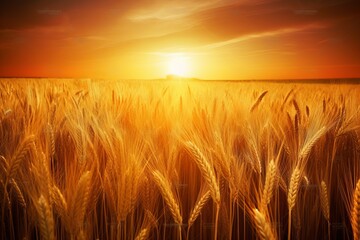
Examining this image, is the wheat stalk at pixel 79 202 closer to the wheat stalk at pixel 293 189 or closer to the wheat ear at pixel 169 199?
the wheat ear at pixel 169 199

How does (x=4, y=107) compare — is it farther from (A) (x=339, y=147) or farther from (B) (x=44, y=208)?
(A) (x=339, y=147)

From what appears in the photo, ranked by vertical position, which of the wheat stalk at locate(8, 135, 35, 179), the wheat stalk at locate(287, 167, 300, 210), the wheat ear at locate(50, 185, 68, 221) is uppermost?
the wheat stalk at locate(8, 135, 35, 179)

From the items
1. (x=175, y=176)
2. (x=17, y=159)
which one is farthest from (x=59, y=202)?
(x=175, y=176)

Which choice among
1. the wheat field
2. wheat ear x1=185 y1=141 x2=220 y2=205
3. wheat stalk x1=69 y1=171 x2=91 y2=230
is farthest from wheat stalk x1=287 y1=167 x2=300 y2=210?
wheat stalk x1=69 y1=171 x2=91 y2=230

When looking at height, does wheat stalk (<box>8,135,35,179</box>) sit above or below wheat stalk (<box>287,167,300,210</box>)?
above

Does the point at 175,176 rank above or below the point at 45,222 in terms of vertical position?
above

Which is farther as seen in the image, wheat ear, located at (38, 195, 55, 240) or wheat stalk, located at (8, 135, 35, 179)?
wheat stalk, located at (8, 135, 35, 179)

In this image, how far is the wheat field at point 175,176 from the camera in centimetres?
57

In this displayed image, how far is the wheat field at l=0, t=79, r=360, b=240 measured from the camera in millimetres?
570

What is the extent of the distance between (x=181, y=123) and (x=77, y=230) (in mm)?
453

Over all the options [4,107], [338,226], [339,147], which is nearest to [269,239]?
[338,226]

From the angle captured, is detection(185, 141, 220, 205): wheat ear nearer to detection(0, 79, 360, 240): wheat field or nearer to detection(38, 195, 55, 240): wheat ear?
detection(0, 79, 360, 240): wheat field

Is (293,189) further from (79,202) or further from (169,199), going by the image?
(79,202)

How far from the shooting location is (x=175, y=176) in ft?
2.50
